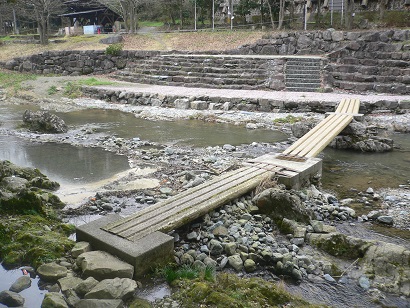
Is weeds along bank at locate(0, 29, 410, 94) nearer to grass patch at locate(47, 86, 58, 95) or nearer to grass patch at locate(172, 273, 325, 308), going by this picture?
grass patch at locate(47, 86, 58, 95)

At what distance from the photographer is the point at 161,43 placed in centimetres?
2716

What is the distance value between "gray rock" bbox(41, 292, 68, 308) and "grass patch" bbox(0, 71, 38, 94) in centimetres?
1792

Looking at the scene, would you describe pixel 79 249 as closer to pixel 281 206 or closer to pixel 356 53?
pixel 281 206

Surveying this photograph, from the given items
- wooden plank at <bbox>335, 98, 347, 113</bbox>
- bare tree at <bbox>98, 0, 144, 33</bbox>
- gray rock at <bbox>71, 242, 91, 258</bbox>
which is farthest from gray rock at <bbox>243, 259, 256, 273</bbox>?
bare tree at <bbox>98, 0, 144, 33</bbox>

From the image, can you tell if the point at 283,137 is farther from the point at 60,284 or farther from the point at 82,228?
the point at 60,284

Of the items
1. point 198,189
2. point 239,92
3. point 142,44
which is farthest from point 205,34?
point 198,189

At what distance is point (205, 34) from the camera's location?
2802cm

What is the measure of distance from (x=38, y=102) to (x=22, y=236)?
14.2m

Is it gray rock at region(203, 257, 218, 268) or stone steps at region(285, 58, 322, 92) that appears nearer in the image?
gray rock at region(203, 257, 218, 268)

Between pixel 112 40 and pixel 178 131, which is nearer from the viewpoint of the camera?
pixel 178 131

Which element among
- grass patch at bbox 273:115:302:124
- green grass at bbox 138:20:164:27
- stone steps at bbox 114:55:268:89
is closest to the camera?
grass patch at bbox 273:115:302:124

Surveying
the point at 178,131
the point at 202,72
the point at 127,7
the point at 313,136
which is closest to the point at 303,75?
the point at 202,72

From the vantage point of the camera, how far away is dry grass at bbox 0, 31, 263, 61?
82.9 feet

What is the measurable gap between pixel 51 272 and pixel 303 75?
15995mm
